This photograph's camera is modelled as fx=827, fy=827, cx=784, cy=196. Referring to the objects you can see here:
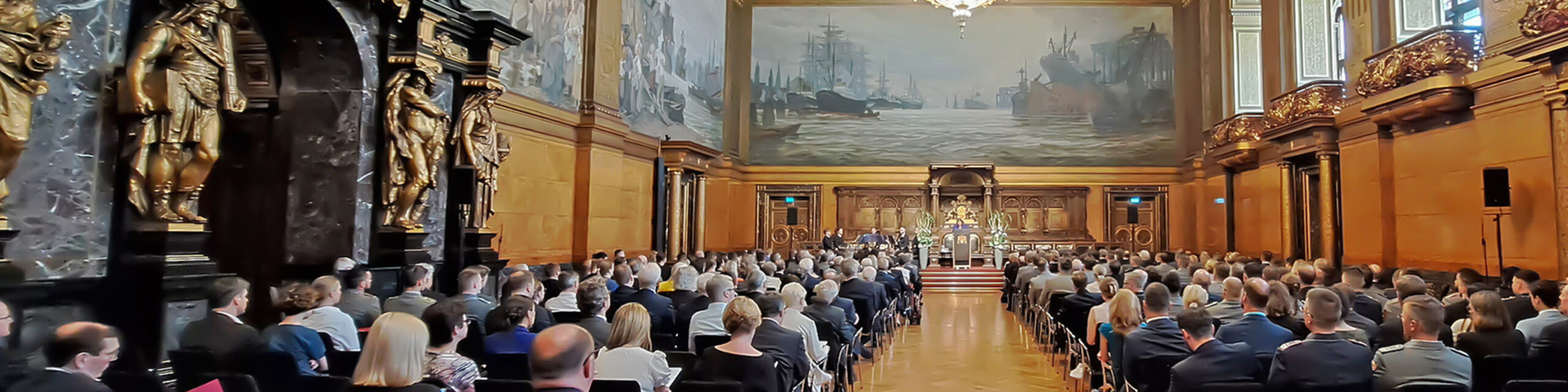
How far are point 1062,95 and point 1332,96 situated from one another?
1039 centimetres

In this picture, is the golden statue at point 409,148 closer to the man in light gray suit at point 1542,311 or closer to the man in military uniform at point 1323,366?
the man in military uniform at point 1323,366

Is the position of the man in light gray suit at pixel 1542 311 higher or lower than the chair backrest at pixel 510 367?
higher

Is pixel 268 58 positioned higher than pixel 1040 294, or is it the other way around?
pixel 268 58

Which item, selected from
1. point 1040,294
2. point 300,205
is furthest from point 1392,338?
point 300,205

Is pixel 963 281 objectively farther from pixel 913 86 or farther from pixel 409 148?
pixel 409 148

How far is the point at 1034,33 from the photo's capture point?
2380 centimetres

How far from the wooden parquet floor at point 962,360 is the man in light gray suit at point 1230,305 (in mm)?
1833

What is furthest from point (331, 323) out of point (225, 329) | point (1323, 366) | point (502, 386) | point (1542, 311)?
A: point (1542, 311)

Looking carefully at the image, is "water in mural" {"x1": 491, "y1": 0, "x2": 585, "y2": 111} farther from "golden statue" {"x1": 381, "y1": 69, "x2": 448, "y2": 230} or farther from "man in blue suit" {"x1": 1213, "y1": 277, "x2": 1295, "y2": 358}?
"man in blue suit" {"x1": 1213, "y1": 277, "x2": 1295, "y2": 358}

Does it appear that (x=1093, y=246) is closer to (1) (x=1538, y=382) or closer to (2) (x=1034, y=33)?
(2) (x=1034, y=33)

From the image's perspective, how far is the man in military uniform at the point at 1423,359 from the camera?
3525 millimetres

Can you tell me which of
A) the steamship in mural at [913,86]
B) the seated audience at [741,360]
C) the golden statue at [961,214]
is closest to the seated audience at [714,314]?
the seated audience at [741,360]

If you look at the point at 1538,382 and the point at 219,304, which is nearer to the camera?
the point at 1538,382

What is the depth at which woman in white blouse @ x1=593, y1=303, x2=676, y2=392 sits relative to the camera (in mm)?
3578
